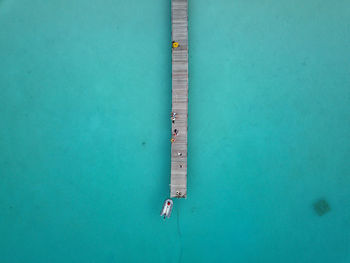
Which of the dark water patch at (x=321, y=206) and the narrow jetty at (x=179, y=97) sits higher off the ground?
the narrow jetty at (x=179, y=97)

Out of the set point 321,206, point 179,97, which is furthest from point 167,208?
point 321,206

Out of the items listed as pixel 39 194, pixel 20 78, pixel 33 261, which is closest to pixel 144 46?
pixel 20 78

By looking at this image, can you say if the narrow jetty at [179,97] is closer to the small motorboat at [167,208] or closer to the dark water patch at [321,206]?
the small motorboat at [167,208]

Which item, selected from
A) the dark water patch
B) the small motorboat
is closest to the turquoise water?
the dark water patch

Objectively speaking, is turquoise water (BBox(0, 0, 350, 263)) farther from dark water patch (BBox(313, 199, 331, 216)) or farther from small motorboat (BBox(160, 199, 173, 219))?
small motorboat (BBox(160, 199, 173, 219))

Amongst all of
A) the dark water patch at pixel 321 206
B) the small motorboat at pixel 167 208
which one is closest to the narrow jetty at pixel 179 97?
the small motorboat at pixel 167 208
